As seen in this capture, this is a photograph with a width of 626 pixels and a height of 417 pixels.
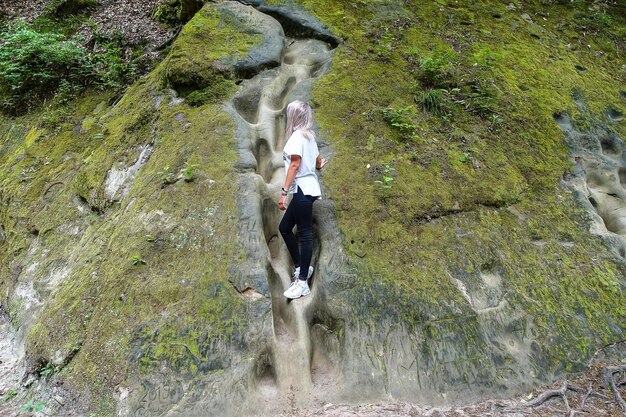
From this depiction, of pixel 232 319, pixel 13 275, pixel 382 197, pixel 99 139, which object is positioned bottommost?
pixel 13 275

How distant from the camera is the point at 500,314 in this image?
482 centimetres

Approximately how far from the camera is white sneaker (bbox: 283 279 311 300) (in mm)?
4930

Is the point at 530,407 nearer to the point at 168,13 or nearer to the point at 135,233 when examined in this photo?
the point at 135,233

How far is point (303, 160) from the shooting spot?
4.72 metres

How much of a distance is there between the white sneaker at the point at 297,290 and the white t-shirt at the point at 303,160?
0.99m

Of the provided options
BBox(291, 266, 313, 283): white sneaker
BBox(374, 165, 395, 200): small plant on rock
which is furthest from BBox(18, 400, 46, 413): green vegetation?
BBox(374, 165, 395, 200): small plant on rock

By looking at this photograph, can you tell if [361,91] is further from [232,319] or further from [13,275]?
[13,275]

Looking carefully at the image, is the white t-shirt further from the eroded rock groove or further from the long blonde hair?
the eroded rock groove

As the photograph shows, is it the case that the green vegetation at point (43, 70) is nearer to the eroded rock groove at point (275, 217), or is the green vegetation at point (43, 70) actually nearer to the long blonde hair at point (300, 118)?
the eroded rock groove at point (275, 217)

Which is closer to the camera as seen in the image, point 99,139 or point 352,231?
point 352,231

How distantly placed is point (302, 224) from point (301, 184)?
435 millimetres

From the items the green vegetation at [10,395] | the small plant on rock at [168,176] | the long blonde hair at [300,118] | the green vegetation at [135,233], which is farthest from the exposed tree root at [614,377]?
the green vegetation at [10,395]

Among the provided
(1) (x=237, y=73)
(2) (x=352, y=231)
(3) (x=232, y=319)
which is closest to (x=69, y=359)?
(3) (x=232, y=319)

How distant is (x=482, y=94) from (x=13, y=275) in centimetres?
727
